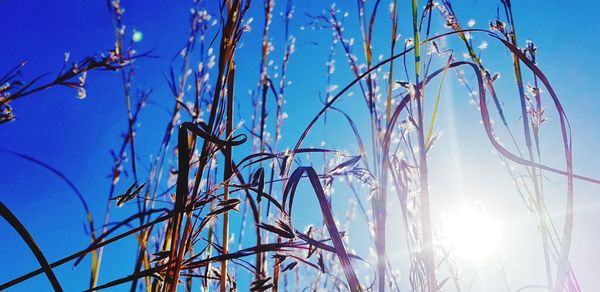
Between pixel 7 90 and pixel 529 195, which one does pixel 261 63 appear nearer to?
pixel 7 90

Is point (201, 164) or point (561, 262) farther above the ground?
point (201, 164)

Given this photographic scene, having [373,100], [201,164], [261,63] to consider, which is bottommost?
[201,164]

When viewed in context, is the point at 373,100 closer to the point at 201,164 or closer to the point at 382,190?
the point at 382,190

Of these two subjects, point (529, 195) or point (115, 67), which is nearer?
point (529, 195)

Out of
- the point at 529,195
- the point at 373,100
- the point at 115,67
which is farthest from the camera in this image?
the point at 115,67

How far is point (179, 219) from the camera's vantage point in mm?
621

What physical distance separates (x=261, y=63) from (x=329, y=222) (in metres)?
1.00

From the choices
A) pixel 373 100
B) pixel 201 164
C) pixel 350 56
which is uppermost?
pixel 350 56

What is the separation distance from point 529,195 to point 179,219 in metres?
0.61

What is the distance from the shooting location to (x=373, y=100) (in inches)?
39.1

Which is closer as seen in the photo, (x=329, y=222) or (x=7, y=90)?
(x=329, y=222)

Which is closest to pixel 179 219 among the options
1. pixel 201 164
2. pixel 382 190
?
pixel 201 164

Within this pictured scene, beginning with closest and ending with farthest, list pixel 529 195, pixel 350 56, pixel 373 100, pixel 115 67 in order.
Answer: pixel 529 195
pixel 373 100
pixel 350 56
pixel 115 67

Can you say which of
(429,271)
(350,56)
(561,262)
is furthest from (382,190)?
(350,56)
